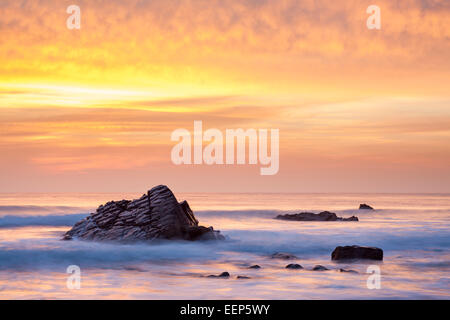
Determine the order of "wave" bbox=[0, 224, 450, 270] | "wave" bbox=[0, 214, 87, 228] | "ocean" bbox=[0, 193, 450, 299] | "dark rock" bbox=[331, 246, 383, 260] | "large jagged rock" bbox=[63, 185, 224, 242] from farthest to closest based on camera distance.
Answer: "wave" bbox=[0, 214, 87, 228] → "large jagged rock" bbox=[63, 185, 224, 242] → "wave" bbox=[0, 224, 450, 270] → "dark rock" bbox=[331, 246, 383, 260] → "ocean" bbox=[0, 193, 450, 299]

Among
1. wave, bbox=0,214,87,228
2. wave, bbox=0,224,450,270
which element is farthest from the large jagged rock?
wave, bbox=0,214,87,228

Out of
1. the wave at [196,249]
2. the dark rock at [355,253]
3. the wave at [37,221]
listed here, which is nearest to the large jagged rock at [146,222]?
the wave at [196,249]

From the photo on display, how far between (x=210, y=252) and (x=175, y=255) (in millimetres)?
2057

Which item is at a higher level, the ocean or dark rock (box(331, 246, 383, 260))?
dark rock (box(331, 246, 383, 260))

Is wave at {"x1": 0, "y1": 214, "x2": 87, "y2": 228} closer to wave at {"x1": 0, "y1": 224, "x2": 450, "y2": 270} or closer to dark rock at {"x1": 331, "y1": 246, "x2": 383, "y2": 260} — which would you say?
wave at {"x1": 0, "y1": 224, "x2": 450, "y2": 270}

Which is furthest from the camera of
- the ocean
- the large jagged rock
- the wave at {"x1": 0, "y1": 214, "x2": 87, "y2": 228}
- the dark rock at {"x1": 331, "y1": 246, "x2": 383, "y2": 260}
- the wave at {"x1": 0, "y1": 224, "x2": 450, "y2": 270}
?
the wave at {"x1": 0, "y1": 214, "x2": 87, "y2": 228}

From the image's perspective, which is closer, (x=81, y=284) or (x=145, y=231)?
(x=81, y=284)

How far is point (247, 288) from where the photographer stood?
1616 cm

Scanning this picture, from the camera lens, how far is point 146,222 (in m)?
26.5

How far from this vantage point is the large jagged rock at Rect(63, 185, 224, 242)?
26.0 m

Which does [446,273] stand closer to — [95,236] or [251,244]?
[251,244]

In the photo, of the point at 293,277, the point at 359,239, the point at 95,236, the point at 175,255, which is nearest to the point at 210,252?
the point at 175,255

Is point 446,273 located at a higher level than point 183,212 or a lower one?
lower
